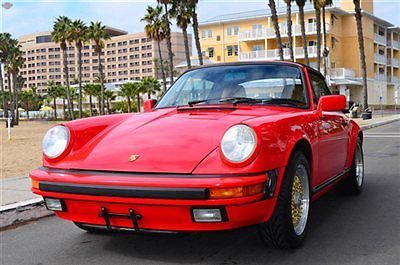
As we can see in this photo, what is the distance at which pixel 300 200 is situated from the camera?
156 inches

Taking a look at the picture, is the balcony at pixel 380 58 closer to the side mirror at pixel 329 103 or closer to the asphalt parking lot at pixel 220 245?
the asphalt parking lot at pixel 220 245

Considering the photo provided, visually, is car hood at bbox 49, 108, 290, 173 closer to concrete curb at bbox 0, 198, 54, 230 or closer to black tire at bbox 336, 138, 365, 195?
concrete curb at bbox 0, 198, 54, 230

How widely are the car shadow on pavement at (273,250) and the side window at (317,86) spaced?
1290 mm

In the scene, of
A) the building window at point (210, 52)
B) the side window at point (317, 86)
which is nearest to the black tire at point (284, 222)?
the side window at point (317, 86)

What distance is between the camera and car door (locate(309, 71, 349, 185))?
443 cm

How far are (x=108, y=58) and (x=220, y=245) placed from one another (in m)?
161

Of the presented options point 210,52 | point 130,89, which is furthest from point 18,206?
point 130,89

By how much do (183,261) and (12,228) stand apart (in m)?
2.46

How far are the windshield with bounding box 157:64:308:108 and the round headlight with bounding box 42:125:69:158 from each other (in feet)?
3.92

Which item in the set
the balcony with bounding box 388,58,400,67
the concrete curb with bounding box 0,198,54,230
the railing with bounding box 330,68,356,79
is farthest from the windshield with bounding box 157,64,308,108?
the balcony with bounding box 388,58,400,67

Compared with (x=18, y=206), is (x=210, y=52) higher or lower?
higher

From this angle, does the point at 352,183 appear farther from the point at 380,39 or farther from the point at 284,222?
the point at 380,39

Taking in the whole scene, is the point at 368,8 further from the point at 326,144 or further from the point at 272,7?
the point at 326,144

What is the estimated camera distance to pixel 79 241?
14.3 feet
